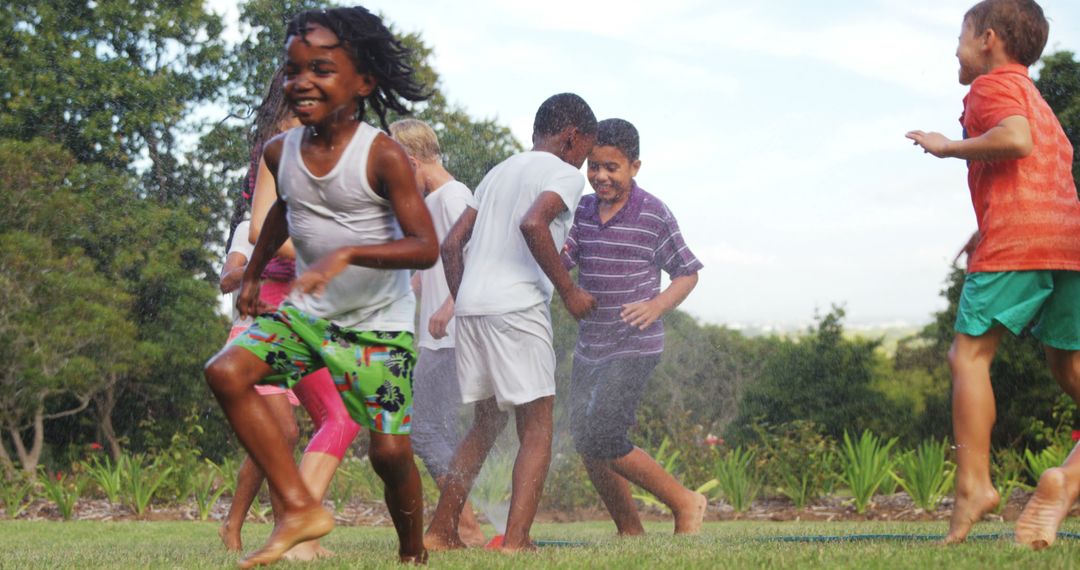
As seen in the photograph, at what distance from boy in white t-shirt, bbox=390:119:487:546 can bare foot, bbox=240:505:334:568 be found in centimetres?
184

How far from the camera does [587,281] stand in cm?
565

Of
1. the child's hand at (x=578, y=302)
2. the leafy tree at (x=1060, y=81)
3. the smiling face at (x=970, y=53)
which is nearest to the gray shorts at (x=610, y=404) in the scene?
the child's hand at (x=578, y=302)

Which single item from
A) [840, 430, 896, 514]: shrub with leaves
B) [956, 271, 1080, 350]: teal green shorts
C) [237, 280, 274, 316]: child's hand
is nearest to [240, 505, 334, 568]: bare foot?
[237, 280, 274, 316]: child's hand

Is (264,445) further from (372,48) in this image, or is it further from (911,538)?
(911,538)

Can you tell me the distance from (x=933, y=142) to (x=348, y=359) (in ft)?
6.66

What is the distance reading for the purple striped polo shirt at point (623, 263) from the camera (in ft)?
18.1

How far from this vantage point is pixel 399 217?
11.2ft

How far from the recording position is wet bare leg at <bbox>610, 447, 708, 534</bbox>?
564 cm

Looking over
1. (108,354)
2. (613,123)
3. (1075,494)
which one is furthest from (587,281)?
(108,354)

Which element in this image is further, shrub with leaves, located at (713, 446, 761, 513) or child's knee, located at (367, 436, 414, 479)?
shrub with leaves, located at (713, 446, 761, 513)

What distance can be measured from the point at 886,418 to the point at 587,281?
852 cm

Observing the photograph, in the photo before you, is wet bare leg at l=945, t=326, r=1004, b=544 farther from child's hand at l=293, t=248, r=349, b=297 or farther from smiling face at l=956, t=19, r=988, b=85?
child's hand at l=293, t=248, r=349, b=297

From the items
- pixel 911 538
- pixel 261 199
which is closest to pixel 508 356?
pixel 261 199

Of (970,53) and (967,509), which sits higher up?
(970,53)
